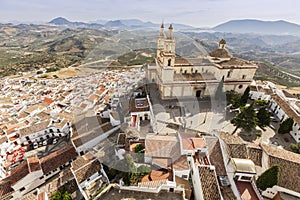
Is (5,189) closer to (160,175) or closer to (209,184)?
(160,175)

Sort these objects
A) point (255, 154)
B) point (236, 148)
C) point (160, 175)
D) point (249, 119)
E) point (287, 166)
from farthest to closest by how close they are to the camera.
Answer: point (249, 119) → point (255, 154) → point (236, 148) → point (160, 175) → point (287, 166)

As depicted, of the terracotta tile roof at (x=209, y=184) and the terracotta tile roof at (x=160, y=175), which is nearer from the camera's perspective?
the terracotta tile roof at (x=209, y=184)

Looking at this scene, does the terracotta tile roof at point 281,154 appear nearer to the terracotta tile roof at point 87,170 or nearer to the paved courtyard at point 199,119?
the paved courtyard at point 199,119

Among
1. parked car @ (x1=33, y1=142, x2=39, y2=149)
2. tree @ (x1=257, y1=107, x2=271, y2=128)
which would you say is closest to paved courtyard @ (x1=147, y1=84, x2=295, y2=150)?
tree @ (x1=257, y1=107, x2=271, y2=128)

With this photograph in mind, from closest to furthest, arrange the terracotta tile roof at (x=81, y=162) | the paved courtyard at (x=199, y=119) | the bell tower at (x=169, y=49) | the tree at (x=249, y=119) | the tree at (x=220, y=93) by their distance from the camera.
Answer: the terracotta tile roof at (x=81, y=162) → the tree at (x=249, y=119) → the paved courtyard at (x=199, y=119) → the bell tower at (x=169, y=49) → the tree at (x=220, y=93)

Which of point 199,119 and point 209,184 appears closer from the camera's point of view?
point 209,184

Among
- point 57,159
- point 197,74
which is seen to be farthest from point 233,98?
point 57,159

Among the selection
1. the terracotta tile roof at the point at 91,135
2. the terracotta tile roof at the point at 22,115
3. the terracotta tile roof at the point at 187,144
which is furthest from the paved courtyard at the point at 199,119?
the terracotta tile roof at the point at 22,115

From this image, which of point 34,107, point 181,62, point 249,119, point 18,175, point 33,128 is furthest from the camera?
point 34,107
